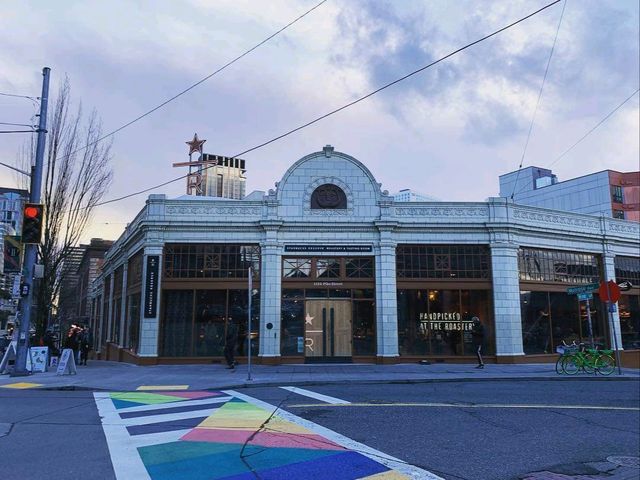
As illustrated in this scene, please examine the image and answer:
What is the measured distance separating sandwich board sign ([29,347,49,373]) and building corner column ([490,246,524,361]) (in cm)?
1646

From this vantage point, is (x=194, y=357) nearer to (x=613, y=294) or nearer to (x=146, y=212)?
(x=146, y=212)

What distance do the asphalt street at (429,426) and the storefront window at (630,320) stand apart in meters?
11.9

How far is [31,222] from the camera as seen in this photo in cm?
1584

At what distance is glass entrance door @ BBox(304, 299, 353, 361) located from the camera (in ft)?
66.5

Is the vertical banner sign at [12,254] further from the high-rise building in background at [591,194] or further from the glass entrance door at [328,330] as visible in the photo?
the high-rise building in background at [591,194]

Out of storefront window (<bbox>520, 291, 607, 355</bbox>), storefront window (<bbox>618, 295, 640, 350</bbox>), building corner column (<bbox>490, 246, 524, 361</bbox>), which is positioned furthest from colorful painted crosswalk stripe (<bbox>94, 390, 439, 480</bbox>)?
storefront window (<bbox>618, 295, 640, 350</bbox>)

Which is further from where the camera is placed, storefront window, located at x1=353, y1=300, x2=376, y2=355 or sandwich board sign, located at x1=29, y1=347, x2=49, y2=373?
storefront window, located at x1=353, y1=300, x2=376, y2=355

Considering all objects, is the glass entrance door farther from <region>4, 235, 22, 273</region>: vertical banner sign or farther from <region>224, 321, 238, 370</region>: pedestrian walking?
<region>4, 235, 22, 273</region>: vertical banner sign

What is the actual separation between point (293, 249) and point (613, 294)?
11.3m

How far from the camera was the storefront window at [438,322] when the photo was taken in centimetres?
2061

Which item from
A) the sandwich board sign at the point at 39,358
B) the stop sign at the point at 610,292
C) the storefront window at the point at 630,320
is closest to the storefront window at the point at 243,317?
the sandwich board sign at the point at 39,358

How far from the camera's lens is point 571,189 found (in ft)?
202

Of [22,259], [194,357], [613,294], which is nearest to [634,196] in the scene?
[613,294]

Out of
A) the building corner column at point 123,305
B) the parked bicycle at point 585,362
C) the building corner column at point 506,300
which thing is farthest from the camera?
the building corner column at point 123,305
